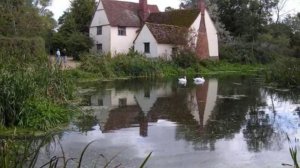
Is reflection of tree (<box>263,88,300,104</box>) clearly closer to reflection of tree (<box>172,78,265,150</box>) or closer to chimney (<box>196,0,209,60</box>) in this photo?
reflection of tree (<box>172,78,265,150</box>)

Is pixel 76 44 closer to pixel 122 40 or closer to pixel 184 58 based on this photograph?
pixel 122 40

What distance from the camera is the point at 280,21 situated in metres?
77.1

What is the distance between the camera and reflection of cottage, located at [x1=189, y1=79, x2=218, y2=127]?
50.9 ft

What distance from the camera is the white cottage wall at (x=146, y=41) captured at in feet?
153

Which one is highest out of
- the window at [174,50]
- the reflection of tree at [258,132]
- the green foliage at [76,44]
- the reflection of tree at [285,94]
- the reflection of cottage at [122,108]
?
the green foliage at [76,44]

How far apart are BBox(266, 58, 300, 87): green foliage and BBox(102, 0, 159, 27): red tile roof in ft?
79.0

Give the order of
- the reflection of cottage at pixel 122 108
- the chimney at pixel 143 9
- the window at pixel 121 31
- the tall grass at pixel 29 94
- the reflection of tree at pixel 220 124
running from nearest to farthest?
the reflection of tree at pixel 220 124 → the tall grass at pixel 29 94 → the reflection of cottage at pixel 122 108 → the window at pixel 121 31 → the chimney at pixel 143 9

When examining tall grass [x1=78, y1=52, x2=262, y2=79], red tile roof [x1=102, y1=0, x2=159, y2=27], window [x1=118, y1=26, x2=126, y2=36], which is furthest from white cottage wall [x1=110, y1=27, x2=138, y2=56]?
tall grass [x1=78, y1=52, x2=262, y2=79]

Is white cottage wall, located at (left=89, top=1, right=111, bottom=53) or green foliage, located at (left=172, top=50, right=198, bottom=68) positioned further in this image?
white cottage wall, located at (left=89, top=1, right=111, bottom=53)

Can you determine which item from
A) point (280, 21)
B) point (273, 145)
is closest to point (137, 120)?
point (273, 145)

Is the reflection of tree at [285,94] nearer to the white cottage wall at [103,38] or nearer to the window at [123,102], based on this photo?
the window at [123,102]

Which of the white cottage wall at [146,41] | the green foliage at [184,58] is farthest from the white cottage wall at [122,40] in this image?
the green foliage at [184,58]

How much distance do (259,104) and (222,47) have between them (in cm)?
3610

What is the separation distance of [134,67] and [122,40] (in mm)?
10617
